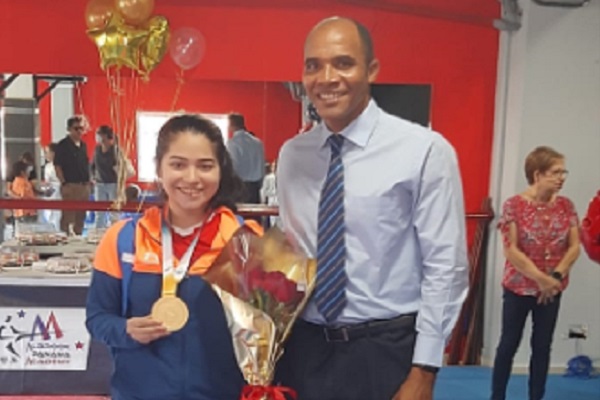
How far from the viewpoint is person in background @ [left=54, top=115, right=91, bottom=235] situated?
18.2 ft

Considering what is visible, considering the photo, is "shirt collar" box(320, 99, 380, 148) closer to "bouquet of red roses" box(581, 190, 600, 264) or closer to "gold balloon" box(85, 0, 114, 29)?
"bouquet of red roses" box(581, 190, 600, 264)

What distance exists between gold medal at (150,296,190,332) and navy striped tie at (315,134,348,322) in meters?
0.33

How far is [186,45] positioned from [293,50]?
776 millimetres

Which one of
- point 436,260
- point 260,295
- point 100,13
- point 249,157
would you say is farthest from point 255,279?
point 249,157

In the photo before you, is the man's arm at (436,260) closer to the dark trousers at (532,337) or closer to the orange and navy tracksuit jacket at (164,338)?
the orange and navy tracksuit jacket at (164,338)

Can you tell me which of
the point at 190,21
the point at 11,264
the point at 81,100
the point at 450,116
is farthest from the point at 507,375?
the point at 81,100

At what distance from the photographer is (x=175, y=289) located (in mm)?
1625

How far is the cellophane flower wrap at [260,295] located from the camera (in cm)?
157

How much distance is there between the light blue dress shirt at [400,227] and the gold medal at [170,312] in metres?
0.32

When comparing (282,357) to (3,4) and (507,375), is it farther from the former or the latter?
(3,4)

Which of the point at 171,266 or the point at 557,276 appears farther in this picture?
the point at 557,276

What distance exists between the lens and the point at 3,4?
4.77 metres

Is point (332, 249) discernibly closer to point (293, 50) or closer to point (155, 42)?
point (155, 42)

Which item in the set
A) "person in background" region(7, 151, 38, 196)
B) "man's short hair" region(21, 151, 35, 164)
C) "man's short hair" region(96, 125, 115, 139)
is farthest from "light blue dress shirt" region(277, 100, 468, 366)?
"man's short hair" region(21, 151, 35, 164)
